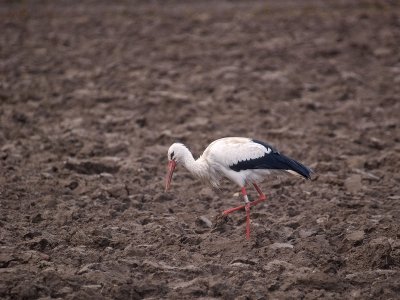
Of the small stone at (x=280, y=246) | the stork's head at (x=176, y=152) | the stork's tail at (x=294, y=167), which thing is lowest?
the small stone at (x=280, y=246)

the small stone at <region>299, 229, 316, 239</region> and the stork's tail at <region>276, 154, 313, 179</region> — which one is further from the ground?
the stork's tail at <region>276, 154, 313, 179</region>

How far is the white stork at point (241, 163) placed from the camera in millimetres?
8469

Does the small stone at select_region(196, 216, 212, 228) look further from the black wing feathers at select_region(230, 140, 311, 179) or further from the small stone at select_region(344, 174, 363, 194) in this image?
the small stone at select_region(344, 174, 363, 194)

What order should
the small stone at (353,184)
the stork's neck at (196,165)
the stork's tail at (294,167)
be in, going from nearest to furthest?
the stork's tail at (294,167) → the stork's neck at (196,165) → the small stone at (353,184)

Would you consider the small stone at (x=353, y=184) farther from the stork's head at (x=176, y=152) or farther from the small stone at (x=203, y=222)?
the stork's head at (x=176, y=152)

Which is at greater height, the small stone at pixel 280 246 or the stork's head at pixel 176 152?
the stork's head at pixel 176 152

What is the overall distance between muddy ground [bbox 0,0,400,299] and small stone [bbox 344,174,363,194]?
0.03 m

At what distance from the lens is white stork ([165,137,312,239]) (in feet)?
27.8

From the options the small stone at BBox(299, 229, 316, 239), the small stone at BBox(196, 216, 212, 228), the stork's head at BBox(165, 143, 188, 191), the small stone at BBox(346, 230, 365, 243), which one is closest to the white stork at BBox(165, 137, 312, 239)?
the stork's head at BBox(165, 143, 188, 191)

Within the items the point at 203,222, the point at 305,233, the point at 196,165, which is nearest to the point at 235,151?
the point at 196,165

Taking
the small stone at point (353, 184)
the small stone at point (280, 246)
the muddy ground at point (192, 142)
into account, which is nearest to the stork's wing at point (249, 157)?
the muddy ground at point (192, 142)

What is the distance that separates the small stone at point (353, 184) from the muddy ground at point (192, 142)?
31 millimetres

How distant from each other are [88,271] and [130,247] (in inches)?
32.1

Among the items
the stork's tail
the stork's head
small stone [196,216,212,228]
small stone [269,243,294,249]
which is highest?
the stork's head
